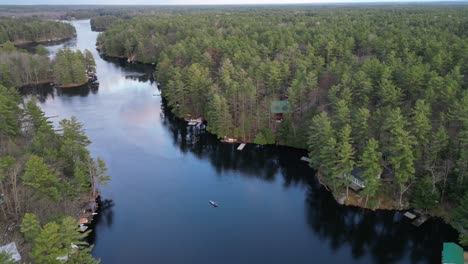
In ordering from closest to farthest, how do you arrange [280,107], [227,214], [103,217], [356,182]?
[103,217], [227,214], [356,182], [280,107]

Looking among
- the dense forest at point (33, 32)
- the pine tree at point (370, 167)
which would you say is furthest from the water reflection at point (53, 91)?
the dense forest at point (33, 32)

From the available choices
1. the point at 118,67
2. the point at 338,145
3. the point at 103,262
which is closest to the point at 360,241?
the point at 338,145

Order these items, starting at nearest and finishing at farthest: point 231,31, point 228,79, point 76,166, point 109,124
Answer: point 76,166 < point 228,79 < point 109,124 < point 231,31

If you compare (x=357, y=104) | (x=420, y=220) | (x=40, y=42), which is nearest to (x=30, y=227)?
(x=420, y=220)

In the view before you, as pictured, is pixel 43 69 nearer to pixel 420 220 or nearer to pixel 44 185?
pixel 44 185

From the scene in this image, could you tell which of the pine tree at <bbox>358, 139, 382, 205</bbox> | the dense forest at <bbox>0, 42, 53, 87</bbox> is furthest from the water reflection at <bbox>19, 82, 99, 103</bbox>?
the pine tree at <bbox>358, 139, 382, 205</bbox>

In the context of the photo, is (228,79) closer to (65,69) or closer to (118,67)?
(65,69)

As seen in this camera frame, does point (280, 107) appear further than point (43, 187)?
Yes
